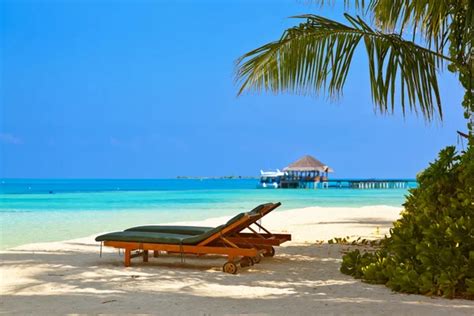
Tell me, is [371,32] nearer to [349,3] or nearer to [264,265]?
[349,3]

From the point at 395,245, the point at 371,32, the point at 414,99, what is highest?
the point at 371,32

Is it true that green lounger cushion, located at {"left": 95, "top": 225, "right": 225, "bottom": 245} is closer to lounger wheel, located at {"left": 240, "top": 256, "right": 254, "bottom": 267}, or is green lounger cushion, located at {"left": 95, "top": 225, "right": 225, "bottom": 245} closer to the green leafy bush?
lounger wheel, located at {"left": 240, "top": 256, "right": 254, "bottom": 267}

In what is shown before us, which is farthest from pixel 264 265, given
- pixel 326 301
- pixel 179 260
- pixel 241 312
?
pixel 241 312

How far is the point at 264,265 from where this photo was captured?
6.85 m

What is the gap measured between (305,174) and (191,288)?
53.4 m

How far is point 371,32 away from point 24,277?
4105 mm

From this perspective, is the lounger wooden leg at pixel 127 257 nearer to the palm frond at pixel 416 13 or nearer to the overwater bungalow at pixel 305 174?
the palm frond at pixel 416 13

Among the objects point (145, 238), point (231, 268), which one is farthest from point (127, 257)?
point (231, 268)

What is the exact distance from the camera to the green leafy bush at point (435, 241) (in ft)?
16.3

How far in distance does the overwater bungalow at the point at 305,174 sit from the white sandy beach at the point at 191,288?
45461 mm

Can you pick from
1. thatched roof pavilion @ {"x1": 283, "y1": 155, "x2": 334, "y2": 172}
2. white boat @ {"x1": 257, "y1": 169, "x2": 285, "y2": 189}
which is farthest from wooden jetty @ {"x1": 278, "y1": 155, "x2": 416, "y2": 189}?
white boat @ {"x1": 257, "y1": 169, "x2": 285, "y2": 189}

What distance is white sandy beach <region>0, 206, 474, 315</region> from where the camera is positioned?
4.53 metres

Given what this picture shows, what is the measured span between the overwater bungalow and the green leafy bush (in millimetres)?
46730

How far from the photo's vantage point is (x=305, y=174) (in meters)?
58.4
